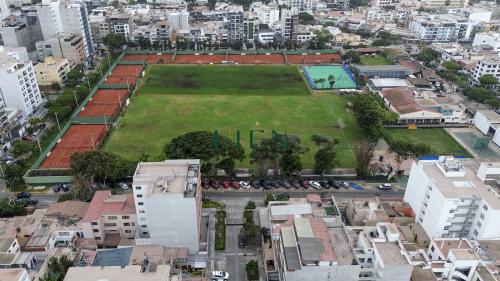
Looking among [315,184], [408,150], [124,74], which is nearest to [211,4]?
[124,74]

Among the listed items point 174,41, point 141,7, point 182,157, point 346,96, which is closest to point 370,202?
point 182,157

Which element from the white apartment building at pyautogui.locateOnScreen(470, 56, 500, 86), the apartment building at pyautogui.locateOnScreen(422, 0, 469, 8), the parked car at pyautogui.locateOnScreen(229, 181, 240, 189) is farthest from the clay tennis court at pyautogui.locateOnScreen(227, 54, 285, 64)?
the apartment building at pyautogui.locateOnScreen(422, 0, 469, 8)

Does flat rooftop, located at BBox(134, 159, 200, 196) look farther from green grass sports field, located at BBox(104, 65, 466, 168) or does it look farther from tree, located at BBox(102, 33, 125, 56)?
tree, located at BBox(102, 33, 125, 56)

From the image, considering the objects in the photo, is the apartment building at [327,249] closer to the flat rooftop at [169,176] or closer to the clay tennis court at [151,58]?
the flat rooftop at [169,176]

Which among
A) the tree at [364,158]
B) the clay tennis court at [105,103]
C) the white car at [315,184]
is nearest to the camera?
the white car at [315,184]

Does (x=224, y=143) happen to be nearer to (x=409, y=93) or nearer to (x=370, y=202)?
(x=370, y=202)

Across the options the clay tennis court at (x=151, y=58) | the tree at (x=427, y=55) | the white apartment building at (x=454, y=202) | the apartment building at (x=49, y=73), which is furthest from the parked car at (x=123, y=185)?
the tree at (x=427, y=55)
